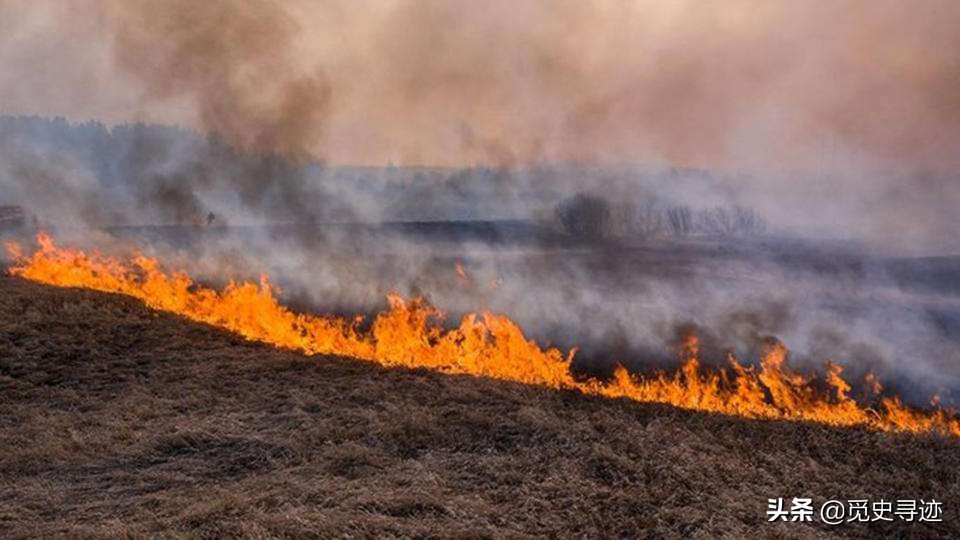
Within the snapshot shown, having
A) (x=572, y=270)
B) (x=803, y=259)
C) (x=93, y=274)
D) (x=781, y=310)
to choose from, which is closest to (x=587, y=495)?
(x=781, y=310)

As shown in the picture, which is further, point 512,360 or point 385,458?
point 512,360

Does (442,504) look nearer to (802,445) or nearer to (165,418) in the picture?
(802,445)

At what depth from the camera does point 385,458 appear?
1009cm

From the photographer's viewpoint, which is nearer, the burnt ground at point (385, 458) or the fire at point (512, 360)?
the burnt ground at point (385, 458)

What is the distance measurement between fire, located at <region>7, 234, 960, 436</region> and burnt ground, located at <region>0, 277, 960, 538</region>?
1.37m

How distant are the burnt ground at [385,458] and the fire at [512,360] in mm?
1374

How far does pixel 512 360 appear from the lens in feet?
54.0

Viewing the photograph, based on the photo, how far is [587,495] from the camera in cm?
849

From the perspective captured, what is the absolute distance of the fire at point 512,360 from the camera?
14281 mm

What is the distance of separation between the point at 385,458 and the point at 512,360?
22.1 feet

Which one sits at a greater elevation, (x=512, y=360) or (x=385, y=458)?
(x=512, y=360)

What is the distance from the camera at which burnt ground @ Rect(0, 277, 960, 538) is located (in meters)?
7.86

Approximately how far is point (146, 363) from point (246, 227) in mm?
24124

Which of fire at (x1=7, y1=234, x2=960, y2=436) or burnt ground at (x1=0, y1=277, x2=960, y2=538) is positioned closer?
burnt ground at (x1=0, y1=277, x2=960, y2=538)
